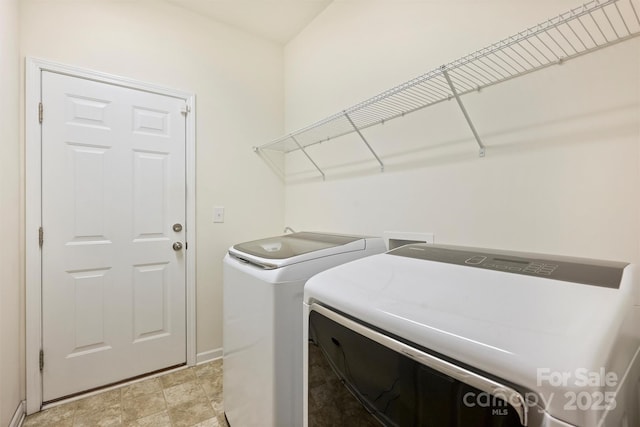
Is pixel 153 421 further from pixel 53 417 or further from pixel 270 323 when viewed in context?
pixel 270 323

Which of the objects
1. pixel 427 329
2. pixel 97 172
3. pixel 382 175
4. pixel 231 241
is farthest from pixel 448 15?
pixel 97 172

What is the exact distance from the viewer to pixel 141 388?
6.28ft

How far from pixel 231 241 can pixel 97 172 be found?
40.3 inches

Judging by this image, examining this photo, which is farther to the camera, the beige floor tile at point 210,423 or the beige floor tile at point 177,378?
the beige floor tile at point 177,378

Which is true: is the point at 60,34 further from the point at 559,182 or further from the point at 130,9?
the point at 559,182

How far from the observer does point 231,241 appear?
238 centimetres

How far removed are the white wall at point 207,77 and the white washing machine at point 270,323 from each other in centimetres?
95

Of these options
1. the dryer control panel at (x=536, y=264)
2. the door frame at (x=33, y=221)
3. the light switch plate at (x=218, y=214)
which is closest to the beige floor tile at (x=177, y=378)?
the door frame at (x=33, y=221)

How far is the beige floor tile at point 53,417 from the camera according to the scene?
1.60 meters

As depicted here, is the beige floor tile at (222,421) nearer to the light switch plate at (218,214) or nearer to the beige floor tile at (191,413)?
the beige floor tile at (191,413)

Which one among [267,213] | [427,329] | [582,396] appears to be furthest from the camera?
[267,213]

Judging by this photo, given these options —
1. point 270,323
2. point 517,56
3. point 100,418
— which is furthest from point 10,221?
point 517,56

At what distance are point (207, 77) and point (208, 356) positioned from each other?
2239 mm

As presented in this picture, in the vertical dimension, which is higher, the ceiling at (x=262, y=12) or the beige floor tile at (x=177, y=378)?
the ceiling at (x=262, y=12)
